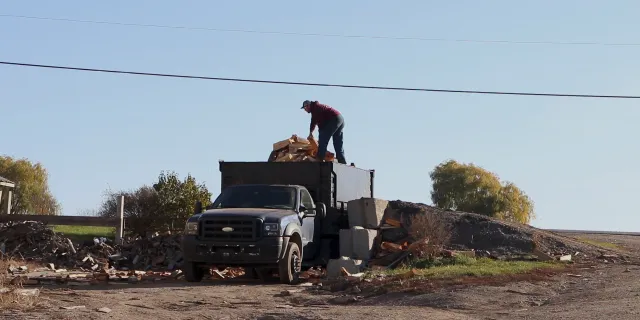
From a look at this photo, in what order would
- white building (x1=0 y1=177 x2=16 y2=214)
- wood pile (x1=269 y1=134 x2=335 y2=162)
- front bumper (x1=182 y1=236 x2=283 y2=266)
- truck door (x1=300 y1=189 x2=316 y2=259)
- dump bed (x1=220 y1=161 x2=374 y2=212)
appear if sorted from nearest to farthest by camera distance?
front bumper (x1=182 y1=236 x2=283 y2=266) → truck door (x1=300 y1=189 x2=316 y2=259) → dump bed (x1=220 y1=161 x2=374 y2=212) → wood pile (x1=269 y1=134 x2=335 y2=162) → white building (x1=0 y1=177 x2=16 y2=214)

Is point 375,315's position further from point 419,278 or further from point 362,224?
point 362,224

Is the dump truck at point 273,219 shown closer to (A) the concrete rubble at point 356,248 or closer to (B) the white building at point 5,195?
(A) the concrete rubble at point 356,248

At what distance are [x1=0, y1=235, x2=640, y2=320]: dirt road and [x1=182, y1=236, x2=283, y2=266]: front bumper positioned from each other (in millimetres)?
494

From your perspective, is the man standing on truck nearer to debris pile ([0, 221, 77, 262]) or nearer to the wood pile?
the wood pile

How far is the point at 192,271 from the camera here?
1922 cm

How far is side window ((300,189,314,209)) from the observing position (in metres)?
20.5

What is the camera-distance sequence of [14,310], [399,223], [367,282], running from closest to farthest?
[14,310]
[367,282]
[399,223]

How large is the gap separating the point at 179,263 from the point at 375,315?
11592mm

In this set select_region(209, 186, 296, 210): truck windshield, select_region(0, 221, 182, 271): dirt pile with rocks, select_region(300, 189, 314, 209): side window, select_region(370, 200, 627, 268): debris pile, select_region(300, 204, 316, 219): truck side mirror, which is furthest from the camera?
select_region(0, 221, 182, 271): dirt pile with rocks

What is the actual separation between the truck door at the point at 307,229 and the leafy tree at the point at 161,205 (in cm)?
881

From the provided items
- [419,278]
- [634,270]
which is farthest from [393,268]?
[634,270]

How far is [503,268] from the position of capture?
770 inches

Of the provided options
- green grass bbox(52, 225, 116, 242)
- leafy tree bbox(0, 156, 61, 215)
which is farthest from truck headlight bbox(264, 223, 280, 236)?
leafy tree bbox(0, 156, 61, 215)

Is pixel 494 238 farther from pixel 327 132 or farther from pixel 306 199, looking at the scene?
pixel 306 199
